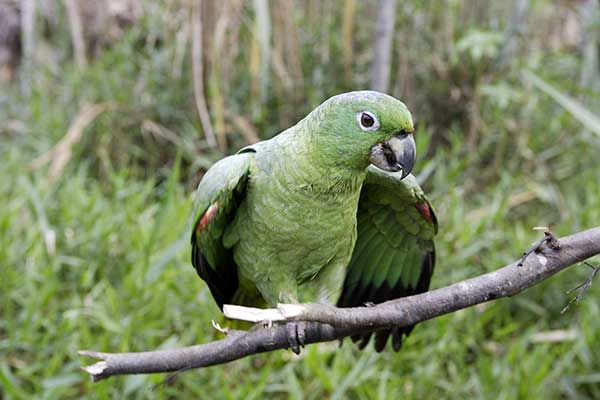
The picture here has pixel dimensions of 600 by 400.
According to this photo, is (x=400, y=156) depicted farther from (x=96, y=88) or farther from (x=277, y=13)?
(x=96, y=88)

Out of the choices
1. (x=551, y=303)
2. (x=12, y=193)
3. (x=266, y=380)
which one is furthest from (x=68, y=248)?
(x=551, y=303)

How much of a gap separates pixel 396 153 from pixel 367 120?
10 centimetres

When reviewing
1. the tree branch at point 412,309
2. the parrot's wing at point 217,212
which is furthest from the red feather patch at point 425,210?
the parrot's wing at point 217,212

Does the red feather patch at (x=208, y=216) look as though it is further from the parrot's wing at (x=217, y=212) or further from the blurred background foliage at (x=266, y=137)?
the blurred background foliage at (x=266, y=137)

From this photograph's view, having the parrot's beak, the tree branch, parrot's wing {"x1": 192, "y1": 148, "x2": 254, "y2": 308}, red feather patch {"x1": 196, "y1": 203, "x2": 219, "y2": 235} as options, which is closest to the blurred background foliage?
parrot's wing {"x1": 192, "y1": 148, "x2": 254, "y2": 308}

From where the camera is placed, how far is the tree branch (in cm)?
131

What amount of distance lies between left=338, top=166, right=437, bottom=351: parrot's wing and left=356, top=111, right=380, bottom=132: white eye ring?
0.28 m

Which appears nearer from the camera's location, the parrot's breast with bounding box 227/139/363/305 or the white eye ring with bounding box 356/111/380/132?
the white eye ring with bounding box 356/111/380/132

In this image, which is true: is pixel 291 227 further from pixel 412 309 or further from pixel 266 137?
pixel 266 137

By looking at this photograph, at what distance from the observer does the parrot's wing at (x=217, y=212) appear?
164 centimetres

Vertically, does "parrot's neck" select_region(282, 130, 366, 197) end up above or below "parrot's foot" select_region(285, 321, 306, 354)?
above

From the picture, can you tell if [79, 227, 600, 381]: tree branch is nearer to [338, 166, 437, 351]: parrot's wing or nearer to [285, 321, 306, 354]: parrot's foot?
[285, 321, 306, 354]: parrot's foot

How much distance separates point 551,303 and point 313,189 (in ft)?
6.80

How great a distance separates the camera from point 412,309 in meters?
1.38
